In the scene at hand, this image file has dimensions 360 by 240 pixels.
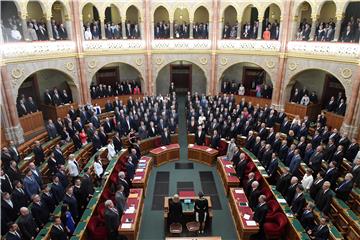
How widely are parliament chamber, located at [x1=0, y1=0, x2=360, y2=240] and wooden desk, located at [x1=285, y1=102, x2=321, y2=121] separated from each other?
9 centimetres

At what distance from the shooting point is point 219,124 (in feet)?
49.4

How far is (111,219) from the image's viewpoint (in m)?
8.15

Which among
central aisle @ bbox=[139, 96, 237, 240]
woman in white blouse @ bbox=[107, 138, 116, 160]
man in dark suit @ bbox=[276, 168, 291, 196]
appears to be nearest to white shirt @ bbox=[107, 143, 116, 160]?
woman in white blouse @ bbox=[107, 138, 116, 160]

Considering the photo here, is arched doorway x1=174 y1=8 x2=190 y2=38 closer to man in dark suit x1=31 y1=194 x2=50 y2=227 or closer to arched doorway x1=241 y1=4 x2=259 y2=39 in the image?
arched doorway x1=241 y1=4 x2=259 y2=39

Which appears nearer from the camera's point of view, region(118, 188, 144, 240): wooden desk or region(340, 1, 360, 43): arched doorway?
region(118, 188, 144, 240): wooden desk

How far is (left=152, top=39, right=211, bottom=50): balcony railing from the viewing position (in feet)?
65.5

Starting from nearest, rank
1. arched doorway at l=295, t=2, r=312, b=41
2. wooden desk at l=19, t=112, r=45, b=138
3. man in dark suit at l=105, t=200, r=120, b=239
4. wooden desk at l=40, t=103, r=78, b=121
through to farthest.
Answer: man in dark suit at l=105, t=200, r=120, b=239, wooden desk at l=19, t=112, r=45, b=138, arched doorway at l=295, t=2, r=312, b=41, wooden desk at l=40, t=103, r=78, b=121

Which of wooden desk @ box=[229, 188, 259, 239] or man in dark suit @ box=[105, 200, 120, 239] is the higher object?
man in dark suit @ box=[105, 200, 120, 239]

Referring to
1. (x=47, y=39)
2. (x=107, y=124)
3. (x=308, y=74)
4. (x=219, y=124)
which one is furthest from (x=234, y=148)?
(x=47, y=39)

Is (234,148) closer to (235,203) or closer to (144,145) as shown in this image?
(235,203)

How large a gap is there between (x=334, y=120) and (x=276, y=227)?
32.9 ft

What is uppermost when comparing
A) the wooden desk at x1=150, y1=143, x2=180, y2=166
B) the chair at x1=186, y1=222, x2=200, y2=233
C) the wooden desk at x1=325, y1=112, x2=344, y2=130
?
the wooden desk at x1=325, y1=112, x2=344, y2=130

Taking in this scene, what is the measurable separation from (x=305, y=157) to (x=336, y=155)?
1.10 metres

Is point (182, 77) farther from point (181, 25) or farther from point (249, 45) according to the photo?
point (249, 45)
